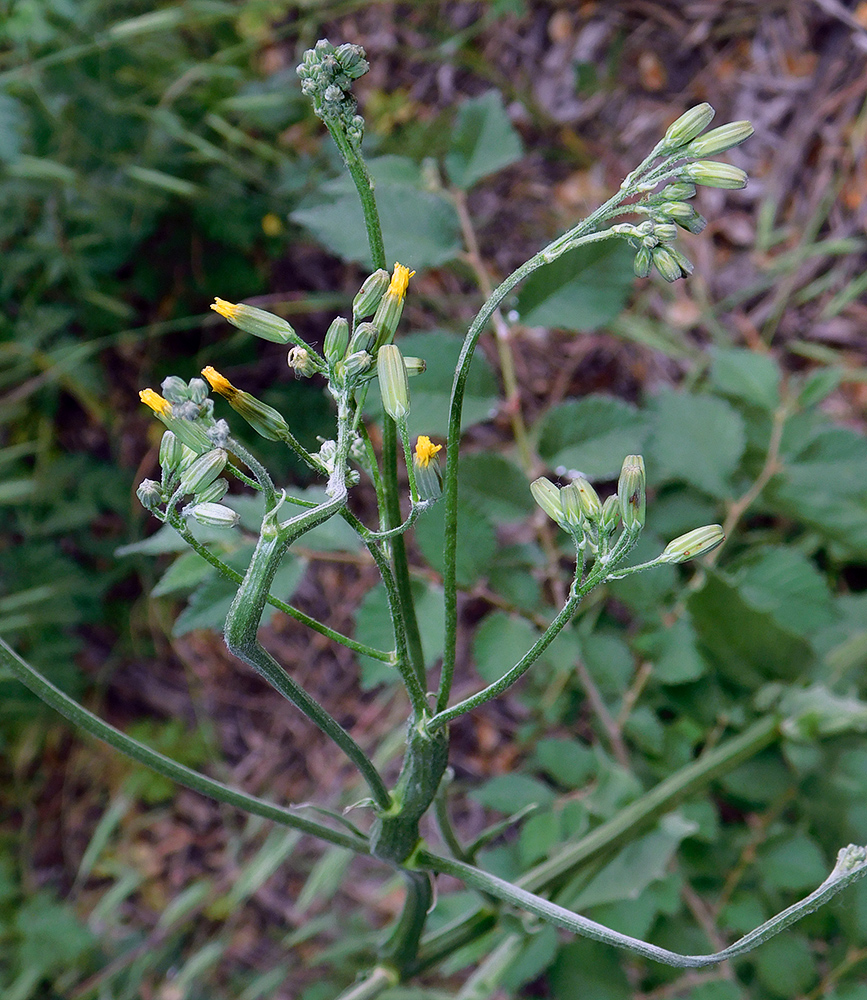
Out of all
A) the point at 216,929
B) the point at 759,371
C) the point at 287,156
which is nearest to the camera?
the point at 759,371

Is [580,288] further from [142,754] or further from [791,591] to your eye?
[142,754]

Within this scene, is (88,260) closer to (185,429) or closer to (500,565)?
(500,565)

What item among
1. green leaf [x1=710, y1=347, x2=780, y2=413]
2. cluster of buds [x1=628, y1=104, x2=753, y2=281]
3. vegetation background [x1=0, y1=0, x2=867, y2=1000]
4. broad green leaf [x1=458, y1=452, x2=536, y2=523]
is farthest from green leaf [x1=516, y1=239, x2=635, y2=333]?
cluster of buds [x1=628, y1=104, x2=753, y2=281]

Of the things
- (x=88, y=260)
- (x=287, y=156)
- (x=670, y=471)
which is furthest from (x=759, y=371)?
(x=88, y=260)

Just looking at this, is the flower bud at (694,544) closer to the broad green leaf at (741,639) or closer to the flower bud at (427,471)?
the flower bud at (427,471)

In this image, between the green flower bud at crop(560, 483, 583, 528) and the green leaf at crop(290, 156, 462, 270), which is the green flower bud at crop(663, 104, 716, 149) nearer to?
the green flower bud at crop(560, 483, 583, 528)

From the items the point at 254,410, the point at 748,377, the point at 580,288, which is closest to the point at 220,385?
the point at 254,410

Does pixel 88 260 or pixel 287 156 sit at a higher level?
pixel 287 156
